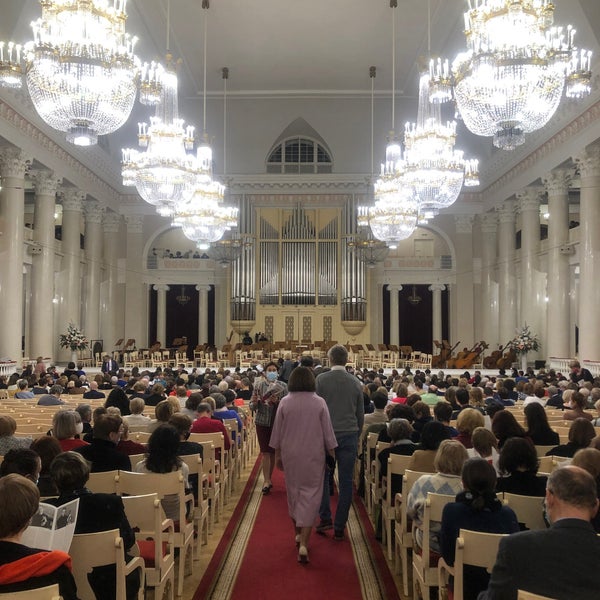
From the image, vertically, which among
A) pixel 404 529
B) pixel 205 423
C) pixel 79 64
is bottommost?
pixel 404 529

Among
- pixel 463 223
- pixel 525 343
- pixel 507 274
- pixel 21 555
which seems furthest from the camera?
pixel 463 223

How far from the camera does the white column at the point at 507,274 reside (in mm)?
24234

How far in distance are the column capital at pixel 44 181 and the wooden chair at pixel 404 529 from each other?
18.2 metres

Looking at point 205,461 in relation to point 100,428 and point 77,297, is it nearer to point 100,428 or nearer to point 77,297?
point 100,428

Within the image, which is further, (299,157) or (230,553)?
(299,157)

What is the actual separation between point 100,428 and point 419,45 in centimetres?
2045

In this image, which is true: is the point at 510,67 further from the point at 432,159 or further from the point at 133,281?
the point at 133,281

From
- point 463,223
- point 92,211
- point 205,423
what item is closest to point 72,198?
point 92,211

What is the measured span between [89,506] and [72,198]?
21191 millimetres

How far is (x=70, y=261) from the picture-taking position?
2270 centimetres

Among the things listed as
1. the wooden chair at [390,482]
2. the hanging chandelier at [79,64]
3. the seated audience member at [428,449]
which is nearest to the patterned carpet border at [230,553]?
the wooden chair at [390,482]

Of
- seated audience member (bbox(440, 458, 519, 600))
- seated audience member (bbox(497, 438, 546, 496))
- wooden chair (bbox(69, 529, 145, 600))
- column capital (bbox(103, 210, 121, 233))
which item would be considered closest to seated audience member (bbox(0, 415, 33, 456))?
wooden chair (bbox(69, 529, 145, 600))

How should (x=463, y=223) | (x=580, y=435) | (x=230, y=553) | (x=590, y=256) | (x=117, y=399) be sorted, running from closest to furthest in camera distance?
(x=580, y=435) < (x=230, y=553) < (x=117, y=399) < (x=590, y=256) < (x=463, y=223)

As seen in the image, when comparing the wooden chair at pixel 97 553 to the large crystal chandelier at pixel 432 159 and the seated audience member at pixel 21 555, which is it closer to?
the seated audience member at pixel 21 555
